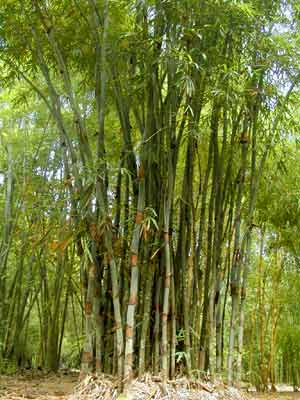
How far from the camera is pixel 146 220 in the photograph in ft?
10.7

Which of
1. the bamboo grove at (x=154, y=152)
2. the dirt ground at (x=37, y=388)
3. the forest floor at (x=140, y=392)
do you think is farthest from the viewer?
the dirt ground at (x=37, y=388)

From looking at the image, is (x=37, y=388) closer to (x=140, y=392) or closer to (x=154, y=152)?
(x=140, y=392)

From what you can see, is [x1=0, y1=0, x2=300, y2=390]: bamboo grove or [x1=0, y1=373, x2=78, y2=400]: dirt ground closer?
[x1=0, y1=0, x2=300, y2=390]: bamboo grove

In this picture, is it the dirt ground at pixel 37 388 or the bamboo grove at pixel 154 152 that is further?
the dirt ground at pixel 37 388

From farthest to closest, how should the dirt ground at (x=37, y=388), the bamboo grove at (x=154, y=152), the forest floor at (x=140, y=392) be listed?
the dirt ground at (x=37, y=388), the bamboo grove at (x=154, y=152), the forest floor at (x=140, y=392)

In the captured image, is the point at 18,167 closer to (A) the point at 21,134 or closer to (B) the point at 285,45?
(A) the point at 21,134

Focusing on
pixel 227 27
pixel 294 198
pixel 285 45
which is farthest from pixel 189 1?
pixel 294 198

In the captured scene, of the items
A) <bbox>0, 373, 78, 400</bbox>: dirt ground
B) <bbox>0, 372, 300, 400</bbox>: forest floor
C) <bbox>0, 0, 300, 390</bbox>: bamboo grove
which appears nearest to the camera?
<bbox>0, 372, 300, 400</bbox>: forest floor

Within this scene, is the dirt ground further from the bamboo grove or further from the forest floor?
the bamboo grove

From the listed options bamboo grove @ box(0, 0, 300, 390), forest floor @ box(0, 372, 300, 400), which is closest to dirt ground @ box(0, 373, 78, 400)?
forest floor @ box(0, 372, 300, 400)

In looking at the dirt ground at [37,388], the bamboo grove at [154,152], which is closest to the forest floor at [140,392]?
the dirt ground at [37,388]

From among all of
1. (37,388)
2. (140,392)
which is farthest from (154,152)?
(37,388)

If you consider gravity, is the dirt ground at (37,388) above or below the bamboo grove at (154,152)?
below

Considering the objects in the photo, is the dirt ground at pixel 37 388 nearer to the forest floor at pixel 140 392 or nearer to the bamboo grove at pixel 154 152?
the forest floor at pixel 140 392
